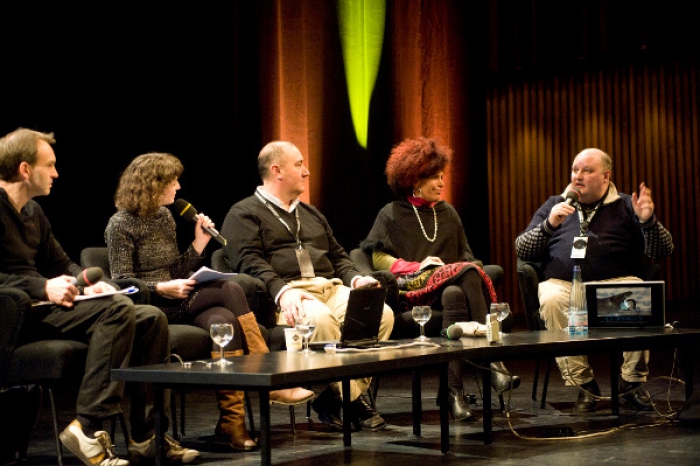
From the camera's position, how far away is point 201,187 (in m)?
5.90

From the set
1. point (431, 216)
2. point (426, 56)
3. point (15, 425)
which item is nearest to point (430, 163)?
point (431, 216)

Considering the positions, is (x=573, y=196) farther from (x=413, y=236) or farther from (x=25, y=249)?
(x=25, y=249)

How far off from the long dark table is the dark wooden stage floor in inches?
4.9

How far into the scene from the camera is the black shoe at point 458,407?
3906mm

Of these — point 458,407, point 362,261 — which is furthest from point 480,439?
point 362,261

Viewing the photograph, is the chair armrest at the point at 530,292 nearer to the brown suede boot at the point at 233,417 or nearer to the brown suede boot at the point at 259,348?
the brown suede boot at the point at 259,348

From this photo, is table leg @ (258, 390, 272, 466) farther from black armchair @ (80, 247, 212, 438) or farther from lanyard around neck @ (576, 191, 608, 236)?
lanyard around neck @ (576, 191, 608, 236)

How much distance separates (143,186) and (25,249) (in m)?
0.59

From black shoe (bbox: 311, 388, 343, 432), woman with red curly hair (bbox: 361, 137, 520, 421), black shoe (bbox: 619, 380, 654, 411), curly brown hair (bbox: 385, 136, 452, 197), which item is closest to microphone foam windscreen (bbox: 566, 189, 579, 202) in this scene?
woman with red curly hair (bbox: 361, 137, 520, 421)

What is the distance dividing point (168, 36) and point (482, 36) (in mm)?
3493

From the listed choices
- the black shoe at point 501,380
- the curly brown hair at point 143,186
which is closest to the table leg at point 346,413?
the black shoe at point 501,380

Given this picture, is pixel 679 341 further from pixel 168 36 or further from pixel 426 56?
pixel 426 56

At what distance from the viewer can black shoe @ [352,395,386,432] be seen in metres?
3.77

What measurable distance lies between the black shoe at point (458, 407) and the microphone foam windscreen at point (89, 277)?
1648 millimetres
